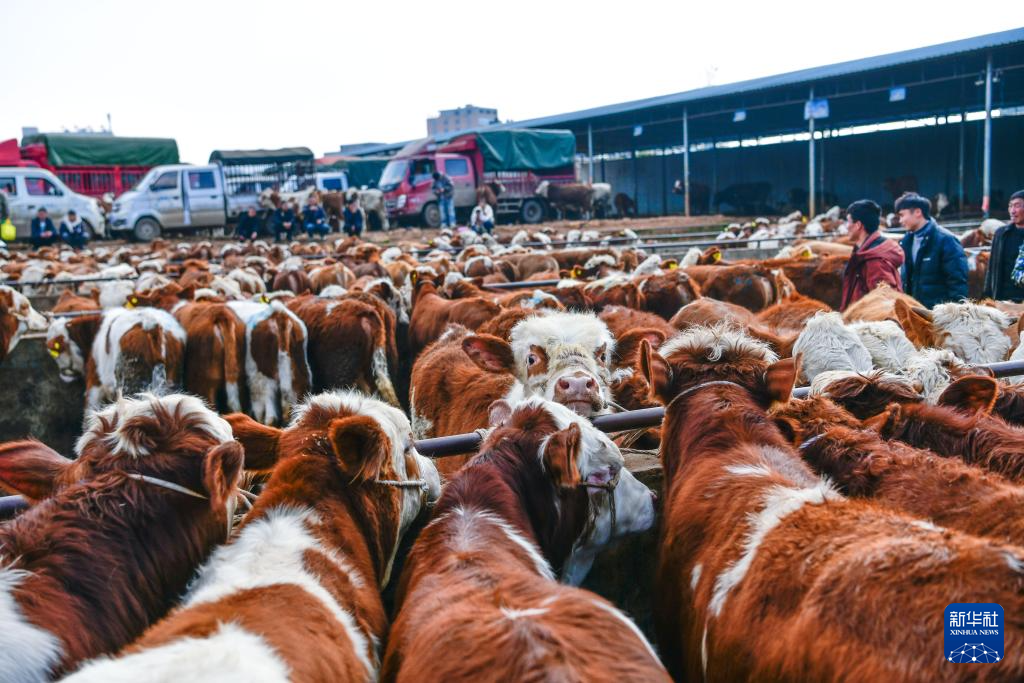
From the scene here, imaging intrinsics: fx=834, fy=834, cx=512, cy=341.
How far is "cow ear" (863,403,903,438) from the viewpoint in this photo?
3445mm

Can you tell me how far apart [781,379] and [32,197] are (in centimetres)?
2853

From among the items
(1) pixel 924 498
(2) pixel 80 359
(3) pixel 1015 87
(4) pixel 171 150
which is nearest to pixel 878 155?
(3) pixel 1015 87

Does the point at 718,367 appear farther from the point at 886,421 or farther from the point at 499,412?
the point at 499,412

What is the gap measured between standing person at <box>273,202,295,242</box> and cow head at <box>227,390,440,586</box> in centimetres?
2436

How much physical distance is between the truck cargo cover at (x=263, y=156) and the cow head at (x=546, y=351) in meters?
31.4

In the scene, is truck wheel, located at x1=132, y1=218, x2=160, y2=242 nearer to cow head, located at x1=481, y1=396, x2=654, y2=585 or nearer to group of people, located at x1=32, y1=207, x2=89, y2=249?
group of people, located at x1=32, y1=207, x2=89, y2=249

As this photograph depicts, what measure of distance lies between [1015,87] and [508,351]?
36.8 metres

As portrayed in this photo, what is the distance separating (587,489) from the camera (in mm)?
3100

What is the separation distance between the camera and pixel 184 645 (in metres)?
1.95

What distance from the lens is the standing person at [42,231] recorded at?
990 inches

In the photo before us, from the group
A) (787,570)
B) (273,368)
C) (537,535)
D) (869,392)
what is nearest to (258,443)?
(537,535)

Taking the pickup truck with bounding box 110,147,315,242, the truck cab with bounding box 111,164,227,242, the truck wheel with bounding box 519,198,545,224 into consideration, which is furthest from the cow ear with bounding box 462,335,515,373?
the truck wheel with bounding box 519,198,545,224

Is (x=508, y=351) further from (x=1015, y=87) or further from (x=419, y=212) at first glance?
(x=1015, y=87)

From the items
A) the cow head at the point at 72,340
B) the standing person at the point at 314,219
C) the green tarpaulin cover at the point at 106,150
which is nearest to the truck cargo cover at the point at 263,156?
the green tarpaulin cover at the point at 106,150
